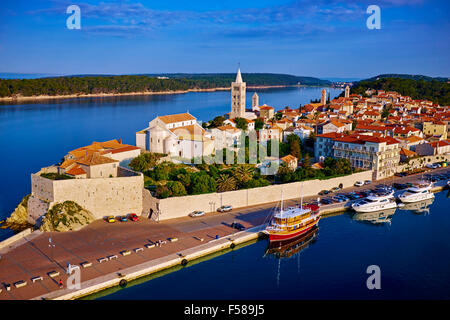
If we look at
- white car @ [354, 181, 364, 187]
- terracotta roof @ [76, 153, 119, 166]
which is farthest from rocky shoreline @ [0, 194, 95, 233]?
white car @ [354, 181, 364, 187]

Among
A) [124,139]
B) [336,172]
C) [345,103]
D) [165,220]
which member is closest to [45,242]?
[165,220]

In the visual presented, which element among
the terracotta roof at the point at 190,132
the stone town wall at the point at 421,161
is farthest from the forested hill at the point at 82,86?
the stone town wall at the point at 421,161

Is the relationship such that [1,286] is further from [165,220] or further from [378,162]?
[378,162]

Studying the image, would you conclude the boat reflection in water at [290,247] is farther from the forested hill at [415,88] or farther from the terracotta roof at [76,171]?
the forested hill at [415,88]

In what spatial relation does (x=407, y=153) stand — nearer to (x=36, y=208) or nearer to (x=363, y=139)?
(x=363, y=139)

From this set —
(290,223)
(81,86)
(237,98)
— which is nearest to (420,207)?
(290,223)

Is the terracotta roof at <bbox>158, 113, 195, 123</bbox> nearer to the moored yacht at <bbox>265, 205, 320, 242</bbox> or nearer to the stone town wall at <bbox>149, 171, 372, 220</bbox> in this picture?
the stone town wall at <bbox>149, 171, 372, 220</bbox>
